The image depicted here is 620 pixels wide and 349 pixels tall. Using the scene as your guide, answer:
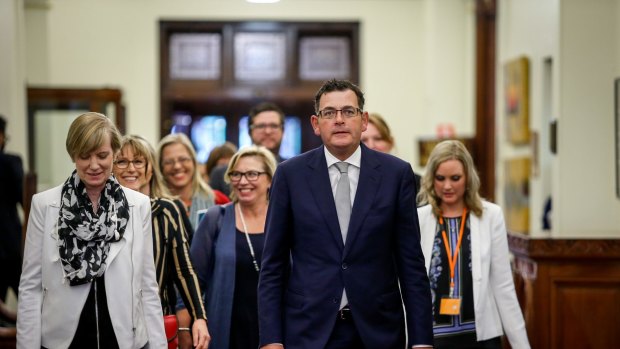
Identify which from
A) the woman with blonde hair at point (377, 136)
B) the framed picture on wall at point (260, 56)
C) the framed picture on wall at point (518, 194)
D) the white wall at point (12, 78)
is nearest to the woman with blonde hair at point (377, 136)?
the woman with blonde hair at point (377, 136)

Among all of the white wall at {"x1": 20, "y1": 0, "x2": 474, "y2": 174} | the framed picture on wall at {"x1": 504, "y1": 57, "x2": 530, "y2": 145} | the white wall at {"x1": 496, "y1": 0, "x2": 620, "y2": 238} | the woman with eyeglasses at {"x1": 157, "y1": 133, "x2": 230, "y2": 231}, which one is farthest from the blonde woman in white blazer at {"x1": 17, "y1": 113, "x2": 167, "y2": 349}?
the white wall at {"x1": 20, "y1": 0, "x2": 474, "y2": 174}

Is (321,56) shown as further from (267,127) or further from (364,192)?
(364,192)

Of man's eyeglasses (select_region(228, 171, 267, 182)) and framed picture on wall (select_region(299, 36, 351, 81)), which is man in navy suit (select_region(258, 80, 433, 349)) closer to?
man's eyeglasses (select_region(228, 171, 267, 182))

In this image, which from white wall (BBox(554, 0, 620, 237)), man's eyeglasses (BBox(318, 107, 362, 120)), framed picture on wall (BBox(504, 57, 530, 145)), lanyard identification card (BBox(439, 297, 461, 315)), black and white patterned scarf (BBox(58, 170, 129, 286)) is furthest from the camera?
framed picture on wall (BBox(504, 57, 530, 145))

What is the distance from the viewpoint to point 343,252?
12.4 feet

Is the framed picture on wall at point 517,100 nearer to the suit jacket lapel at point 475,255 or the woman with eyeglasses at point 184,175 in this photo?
the woman with eyeglasses at point 184,175

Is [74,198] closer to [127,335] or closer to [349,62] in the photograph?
[127,335]

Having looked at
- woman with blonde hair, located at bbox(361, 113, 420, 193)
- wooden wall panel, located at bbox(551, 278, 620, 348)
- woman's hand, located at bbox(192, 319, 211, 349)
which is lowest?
wooden wall panel, located at bbox(551, 278, 620, 348)

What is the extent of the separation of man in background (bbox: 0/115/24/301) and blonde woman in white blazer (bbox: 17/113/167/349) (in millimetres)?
4637

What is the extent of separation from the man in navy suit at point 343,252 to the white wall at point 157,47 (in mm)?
10300

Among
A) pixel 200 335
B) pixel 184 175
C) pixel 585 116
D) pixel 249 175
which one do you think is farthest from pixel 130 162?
pixel 585 116

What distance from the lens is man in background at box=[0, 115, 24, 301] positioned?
27.0 feet

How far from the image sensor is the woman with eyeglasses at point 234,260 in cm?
493

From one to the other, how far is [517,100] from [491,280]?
5.97 meters
